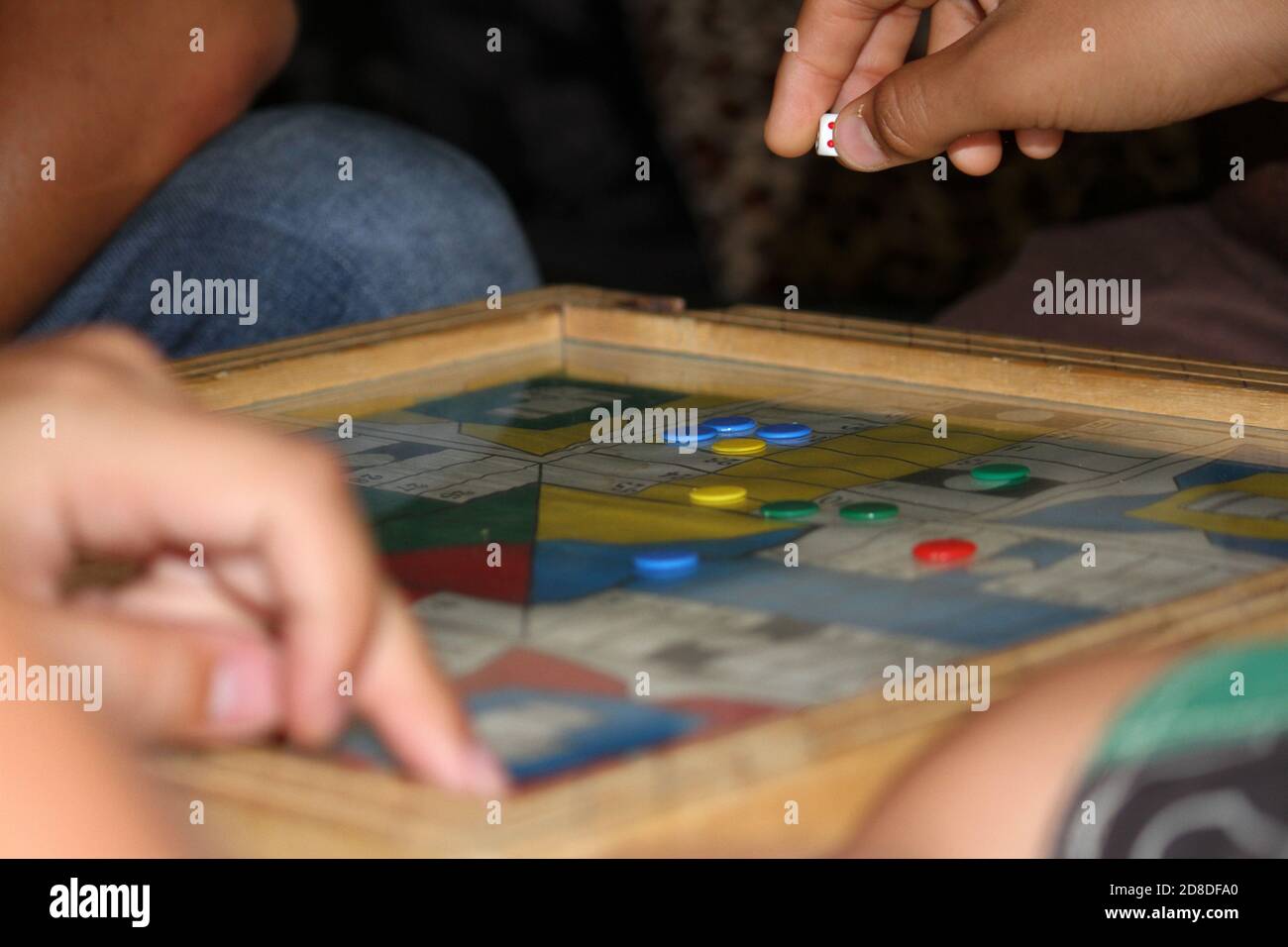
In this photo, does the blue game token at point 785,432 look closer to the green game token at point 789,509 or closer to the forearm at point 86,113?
the green game token at point 789,509

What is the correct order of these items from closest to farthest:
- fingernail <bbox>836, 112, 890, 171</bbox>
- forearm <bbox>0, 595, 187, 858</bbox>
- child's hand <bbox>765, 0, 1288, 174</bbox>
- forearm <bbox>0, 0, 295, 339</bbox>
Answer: forearm <bbox>0, 595, 187, 858</bbox>
child's hand <bbox>765, 0, 1288, 174</bbox>
fingernail <bbox>836, 112, 890, 171</bbox>
forearm <bbox>0, 0, 295, 339</bbox>

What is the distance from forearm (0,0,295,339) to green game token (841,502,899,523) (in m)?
0.85

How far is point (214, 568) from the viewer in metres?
0.53

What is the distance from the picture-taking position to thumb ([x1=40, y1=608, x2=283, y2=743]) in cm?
49

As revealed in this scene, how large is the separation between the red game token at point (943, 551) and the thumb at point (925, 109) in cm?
46

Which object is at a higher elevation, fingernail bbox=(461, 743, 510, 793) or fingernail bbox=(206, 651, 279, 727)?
fingernail bbox=(206, 651, 279, 727)

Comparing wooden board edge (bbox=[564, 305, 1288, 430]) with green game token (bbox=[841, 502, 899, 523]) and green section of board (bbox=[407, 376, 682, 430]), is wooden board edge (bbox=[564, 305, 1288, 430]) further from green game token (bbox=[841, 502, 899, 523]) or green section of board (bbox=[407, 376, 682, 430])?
green game token (bbox=[841, 502, 899, 523])

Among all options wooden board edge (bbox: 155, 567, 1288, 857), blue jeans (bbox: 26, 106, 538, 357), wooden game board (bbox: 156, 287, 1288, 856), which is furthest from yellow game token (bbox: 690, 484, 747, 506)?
blue jeans (bbox: 26, 106, 538, 357)

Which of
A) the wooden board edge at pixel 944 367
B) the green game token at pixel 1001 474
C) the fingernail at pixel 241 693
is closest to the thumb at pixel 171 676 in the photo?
the fingernail at pixel 241 693

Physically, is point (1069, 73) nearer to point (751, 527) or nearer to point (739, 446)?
point (739, 446)

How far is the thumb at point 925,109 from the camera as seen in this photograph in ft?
3.44

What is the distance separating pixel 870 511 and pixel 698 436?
19cm

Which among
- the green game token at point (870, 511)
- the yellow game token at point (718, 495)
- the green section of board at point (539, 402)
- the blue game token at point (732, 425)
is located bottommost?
the green game token at point (870, 511)
